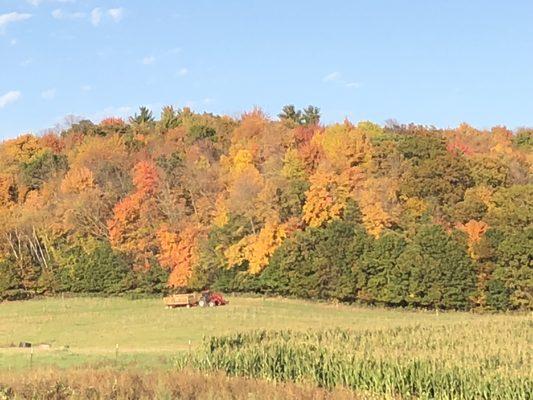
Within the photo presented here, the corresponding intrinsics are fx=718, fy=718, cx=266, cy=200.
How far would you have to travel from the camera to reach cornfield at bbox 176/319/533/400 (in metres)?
16.6

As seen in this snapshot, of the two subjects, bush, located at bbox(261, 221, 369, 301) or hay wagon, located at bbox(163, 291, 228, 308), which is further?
bush, located at bbox(261, 221, 369, 301)

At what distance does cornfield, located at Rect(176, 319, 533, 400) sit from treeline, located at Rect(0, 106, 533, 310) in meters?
31.0

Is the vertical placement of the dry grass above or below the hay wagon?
above

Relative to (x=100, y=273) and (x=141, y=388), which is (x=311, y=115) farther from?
(x=141, y=388)

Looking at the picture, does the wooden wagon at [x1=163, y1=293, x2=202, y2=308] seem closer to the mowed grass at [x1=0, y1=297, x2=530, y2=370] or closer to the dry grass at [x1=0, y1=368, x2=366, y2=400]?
the mowed grass at [x1=0, y1=297, x2=530, y2=370]

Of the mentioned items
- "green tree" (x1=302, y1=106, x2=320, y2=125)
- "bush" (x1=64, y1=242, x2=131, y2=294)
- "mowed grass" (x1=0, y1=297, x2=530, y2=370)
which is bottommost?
"mowed grass" (x1=0, y1=297, x2=530, y2=370)

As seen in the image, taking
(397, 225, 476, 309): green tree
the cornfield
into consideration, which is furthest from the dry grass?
(397, 225, 476, 309): green tree

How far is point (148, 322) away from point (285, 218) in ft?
78.1

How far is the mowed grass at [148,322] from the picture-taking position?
30.9m

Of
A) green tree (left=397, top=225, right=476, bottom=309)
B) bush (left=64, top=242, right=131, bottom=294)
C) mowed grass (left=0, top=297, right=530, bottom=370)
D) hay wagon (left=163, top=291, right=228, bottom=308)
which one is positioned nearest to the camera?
mowed grass (left=0, top=297, right=530, bottom=370)

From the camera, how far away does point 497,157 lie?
66.8 m

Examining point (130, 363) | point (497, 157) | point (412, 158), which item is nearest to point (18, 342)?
point (130, 363)

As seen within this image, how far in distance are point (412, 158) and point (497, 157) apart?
7863 mm

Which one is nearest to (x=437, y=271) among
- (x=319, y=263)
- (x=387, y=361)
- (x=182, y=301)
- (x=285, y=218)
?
(x=319, y=263)
